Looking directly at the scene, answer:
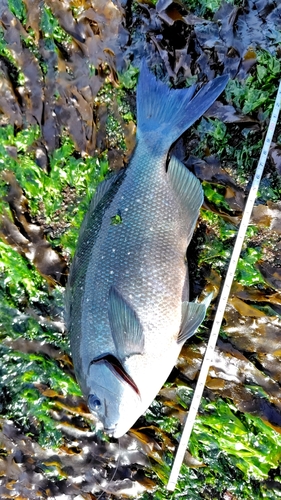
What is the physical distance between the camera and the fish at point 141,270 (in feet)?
8.79

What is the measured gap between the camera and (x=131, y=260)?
8.87 ft

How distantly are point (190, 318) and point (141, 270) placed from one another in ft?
1.48

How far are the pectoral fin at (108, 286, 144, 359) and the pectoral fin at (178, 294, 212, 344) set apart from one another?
11.6 inches

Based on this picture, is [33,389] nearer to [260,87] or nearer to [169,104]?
[169,104]

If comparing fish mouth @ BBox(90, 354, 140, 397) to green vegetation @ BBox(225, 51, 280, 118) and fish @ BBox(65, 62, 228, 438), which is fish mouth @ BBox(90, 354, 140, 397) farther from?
green vegetation @ BBox(225, 51, 280, 118)

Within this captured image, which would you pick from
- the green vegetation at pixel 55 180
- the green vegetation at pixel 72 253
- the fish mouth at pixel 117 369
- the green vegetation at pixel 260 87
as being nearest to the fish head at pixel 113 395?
the fish mouth at pixel 117 369

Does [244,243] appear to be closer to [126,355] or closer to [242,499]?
[126,355]

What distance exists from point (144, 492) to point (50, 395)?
1.10 meters

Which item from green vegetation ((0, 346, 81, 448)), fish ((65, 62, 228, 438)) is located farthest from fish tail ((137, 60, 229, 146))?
green vegetation ((0, 346, 81, 448))

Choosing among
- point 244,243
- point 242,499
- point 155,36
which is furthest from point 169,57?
point 242,499

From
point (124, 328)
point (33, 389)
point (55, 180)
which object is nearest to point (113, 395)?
point (124, 328)

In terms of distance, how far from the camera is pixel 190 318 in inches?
108

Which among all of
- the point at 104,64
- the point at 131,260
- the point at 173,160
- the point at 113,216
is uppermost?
the point at 104,64

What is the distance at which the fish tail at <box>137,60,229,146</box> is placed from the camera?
2.71m
